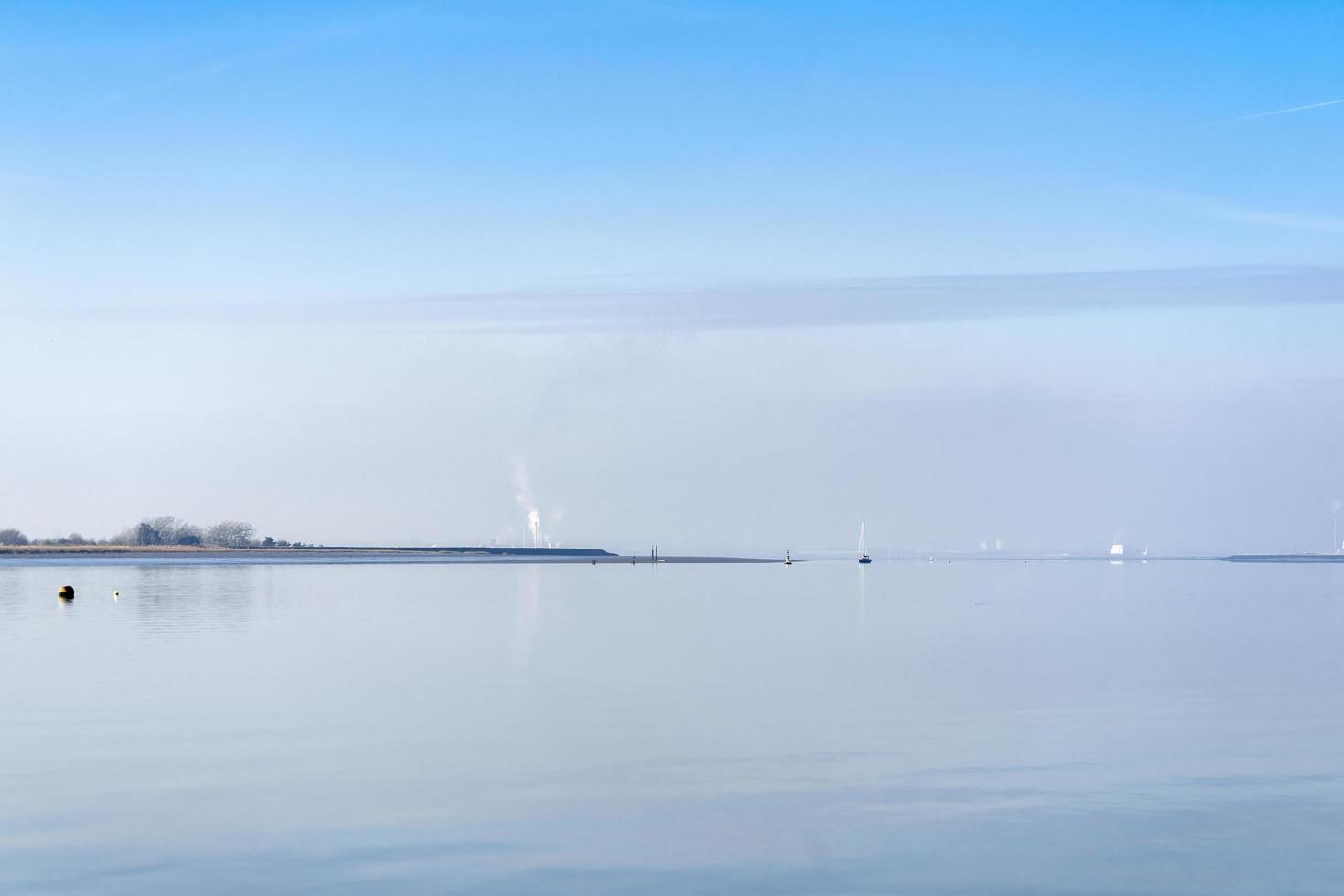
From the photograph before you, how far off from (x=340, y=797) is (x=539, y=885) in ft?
19.4

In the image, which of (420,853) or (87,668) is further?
(87,668)

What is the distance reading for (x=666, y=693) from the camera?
1284 inches

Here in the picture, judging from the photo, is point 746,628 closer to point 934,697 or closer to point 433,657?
point 433,657

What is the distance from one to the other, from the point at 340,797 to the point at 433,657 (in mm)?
21262

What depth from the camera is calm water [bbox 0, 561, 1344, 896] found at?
16266mm

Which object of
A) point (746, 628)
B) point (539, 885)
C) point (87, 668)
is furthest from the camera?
point (746, 628)

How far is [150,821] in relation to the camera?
1873 centimetres

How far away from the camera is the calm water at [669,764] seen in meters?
16.3

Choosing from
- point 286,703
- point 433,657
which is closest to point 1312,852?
point 286,703

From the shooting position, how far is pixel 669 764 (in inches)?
909

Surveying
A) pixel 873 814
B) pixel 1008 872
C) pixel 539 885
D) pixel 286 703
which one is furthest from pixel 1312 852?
pixel 286 703

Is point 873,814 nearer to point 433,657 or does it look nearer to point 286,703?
point 286,703

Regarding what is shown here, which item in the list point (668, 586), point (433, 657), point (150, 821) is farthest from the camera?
point (668, 586)

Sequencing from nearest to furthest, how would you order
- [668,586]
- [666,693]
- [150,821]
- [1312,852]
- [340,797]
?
[1312,852] < [150,821] < [340,797] < [666,693] < [668,586]
